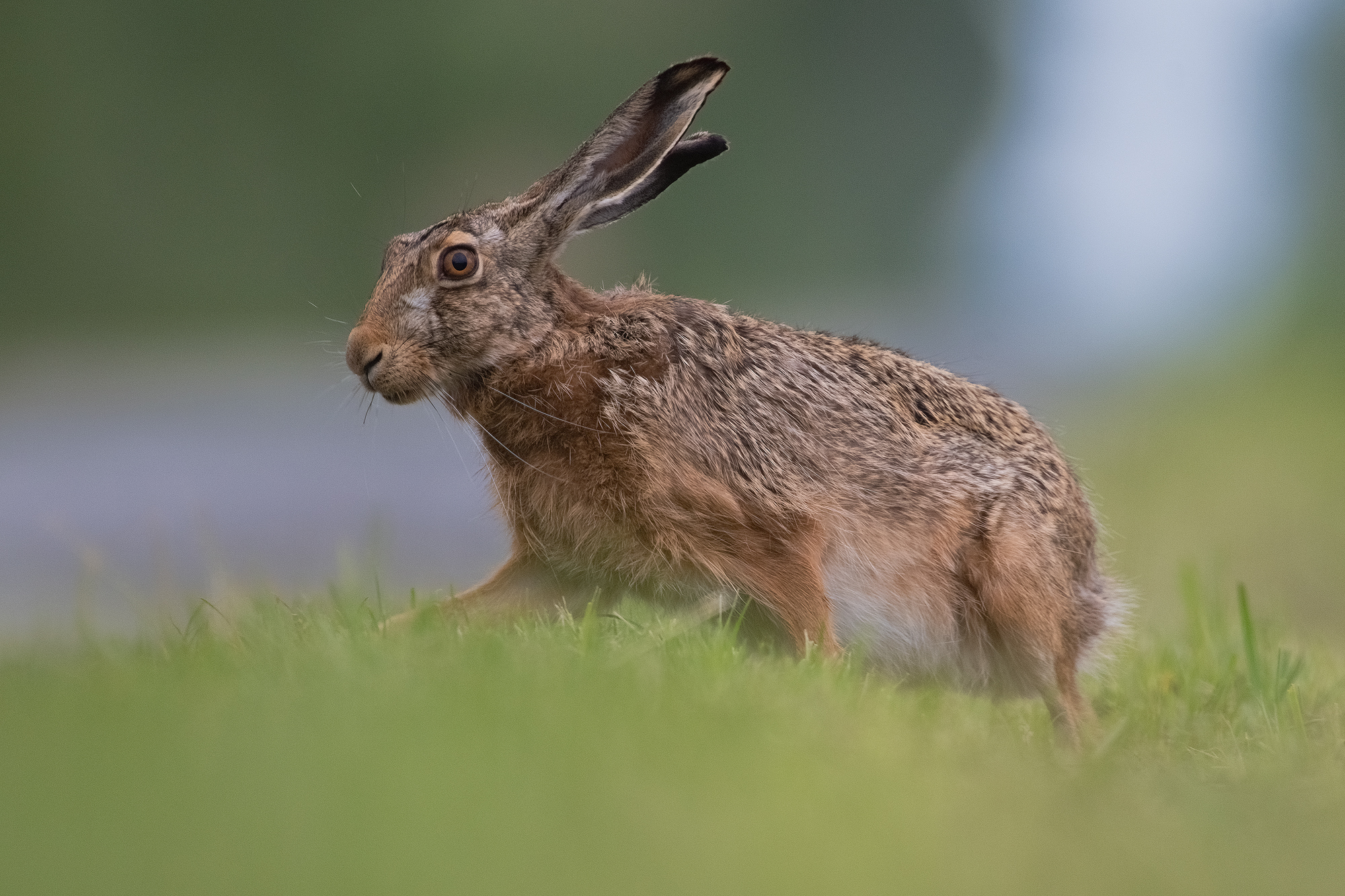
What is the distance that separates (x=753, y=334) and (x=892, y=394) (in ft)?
1.91

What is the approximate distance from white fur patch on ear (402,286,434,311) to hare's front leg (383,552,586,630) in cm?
90

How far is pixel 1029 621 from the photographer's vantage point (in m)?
4.71

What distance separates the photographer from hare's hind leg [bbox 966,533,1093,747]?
4.72 metres

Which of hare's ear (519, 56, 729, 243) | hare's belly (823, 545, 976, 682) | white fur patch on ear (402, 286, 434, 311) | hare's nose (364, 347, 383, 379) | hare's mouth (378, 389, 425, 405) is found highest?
hare's ear (519, 56, 729, 243)

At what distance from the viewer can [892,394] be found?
519 cm

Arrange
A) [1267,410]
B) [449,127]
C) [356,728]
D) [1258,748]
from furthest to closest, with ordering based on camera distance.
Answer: [449,127] < [1267,410] < [1258,748] < [356,728]

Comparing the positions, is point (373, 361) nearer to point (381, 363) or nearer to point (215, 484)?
point (381, 363)

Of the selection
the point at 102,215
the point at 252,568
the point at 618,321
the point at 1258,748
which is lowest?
the point at 102,215

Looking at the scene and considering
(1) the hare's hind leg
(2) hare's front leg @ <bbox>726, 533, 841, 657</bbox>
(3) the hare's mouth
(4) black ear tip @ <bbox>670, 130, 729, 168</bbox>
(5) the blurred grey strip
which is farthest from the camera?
(5) the blurred grey strip

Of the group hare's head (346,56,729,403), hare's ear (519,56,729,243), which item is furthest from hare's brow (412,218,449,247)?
hare's ear (519,56,729,243)

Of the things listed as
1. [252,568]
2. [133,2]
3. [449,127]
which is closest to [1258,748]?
[252,568]

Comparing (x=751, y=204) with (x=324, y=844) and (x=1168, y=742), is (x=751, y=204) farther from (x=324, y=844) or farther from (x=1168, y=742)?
(x=324, y=844)

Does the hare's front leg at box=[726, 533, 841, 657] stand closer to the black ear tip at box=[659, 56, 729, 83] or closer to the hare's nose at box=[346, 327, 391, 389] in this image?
the hare's nose at box=[346, 327, 391, 389]

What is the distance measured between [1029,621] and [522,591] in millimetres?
1732
